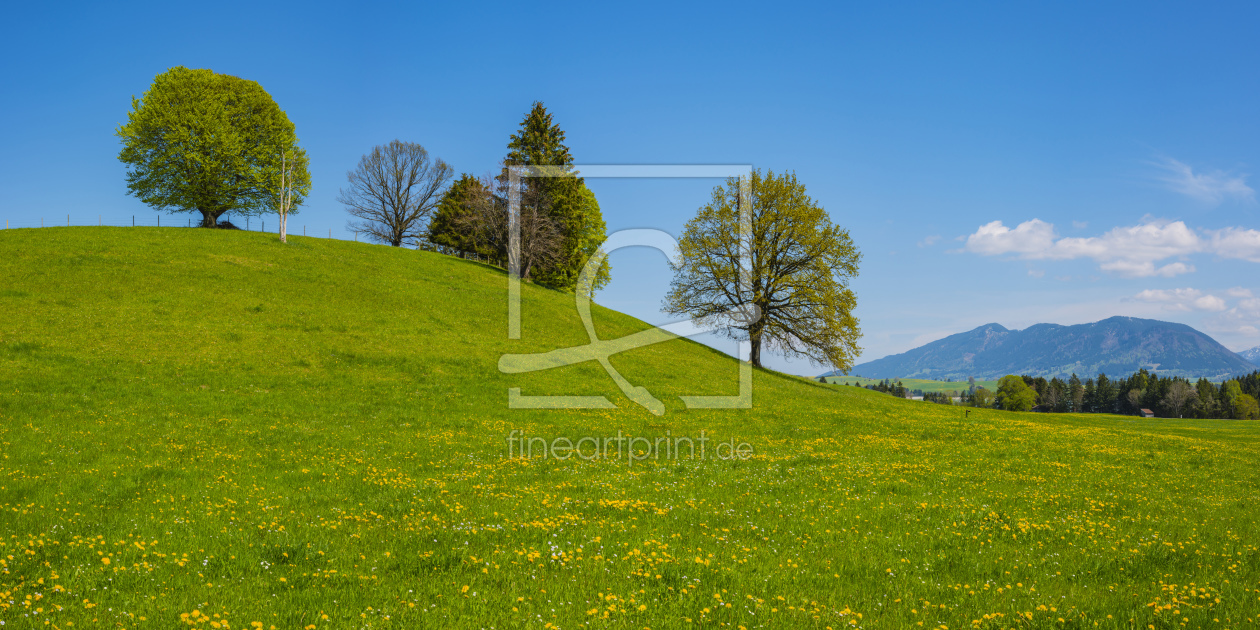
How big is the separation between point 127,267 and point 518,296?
81.5ft

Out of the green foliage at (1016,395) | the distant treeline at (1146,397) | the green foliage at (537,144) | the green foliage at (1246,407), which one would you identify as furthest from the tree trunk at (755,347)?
the green foliage at (1246,407)

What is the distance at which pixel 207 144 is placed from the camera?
58.6 metres

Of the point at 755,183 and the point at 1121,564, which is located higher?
the point at 755,183

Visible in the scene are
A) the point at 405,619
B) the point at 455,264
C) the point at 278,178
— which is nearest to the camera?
the point at 405,619

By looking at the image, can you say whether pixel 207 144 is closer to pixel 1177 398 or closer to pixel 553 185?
pixel 553 185

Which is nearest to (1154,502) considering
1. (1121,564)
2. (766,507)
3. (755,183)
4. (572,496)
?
(1121,564)

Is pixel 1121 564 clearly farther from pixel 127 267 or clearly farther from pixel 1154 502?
pixel 127 267

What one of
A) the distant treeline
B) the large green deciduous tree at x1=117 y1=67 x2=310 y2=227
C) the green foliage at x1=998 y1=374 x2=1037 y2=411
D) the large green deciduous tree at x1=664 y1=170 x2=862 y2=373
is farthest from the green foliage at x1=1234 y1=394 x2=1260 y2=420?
the large green deciduous tree at x1=117 y1=67 x2=310 y2=227

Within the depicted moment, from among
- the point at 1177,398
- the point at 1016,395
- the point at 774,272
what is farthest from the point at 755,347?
the point at 1177,398

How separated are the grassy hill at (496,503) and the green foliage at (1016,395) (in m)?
177

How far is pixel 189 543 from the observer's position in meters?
9.84

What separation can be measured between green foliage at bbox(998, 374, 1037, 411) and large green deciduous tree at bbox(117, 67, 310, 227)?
632 ft

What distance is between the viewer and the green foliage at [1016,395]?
183125 mm

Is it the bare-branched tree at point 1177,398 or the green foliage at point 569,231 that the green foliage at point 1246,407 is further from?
the green foliage at point 569,231
